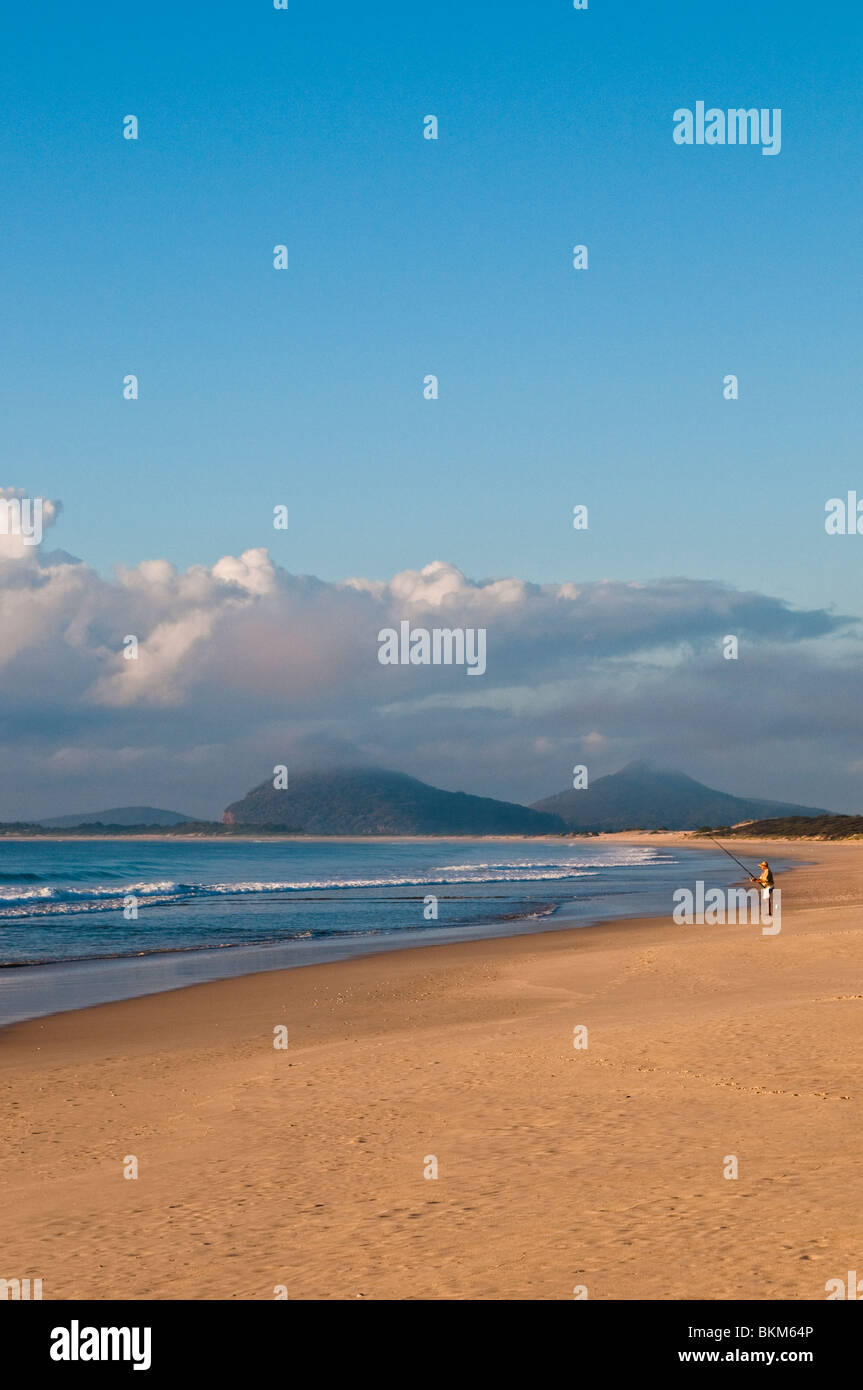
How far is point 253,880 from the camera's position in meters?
65.9

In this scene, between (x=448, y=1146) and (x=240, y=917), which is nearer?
(x=448, y=1146)

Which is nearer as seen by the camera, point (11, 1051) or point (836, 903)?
point (11, 1051)

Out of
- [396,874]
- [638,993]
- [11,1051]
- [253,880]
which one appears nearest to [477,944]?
[638,993]

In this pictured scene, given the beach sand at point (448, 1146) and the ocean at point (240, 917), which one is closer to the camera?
the beach sand at point (448, 1146)

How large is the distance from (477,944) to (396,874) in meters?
45.2

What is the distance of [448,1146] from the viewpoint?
30.6 feet

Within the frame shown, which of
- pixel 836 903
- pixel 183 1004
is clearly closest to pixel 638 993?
pixel 183 1004

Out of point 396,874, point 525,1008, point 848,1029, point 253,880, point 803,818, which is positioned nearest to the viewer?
point 848,1029

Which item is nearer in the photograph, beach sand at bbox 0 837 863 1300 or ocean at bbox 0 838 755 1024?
beach sand at bbox 0 837 863 1300

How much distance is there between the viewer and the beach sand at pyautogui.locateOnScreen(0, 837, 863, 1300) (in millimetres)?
6660

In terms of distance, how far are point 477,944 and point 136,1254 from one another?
22.1 meters

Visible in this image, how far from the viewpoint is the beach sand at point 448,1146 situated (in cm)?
666
